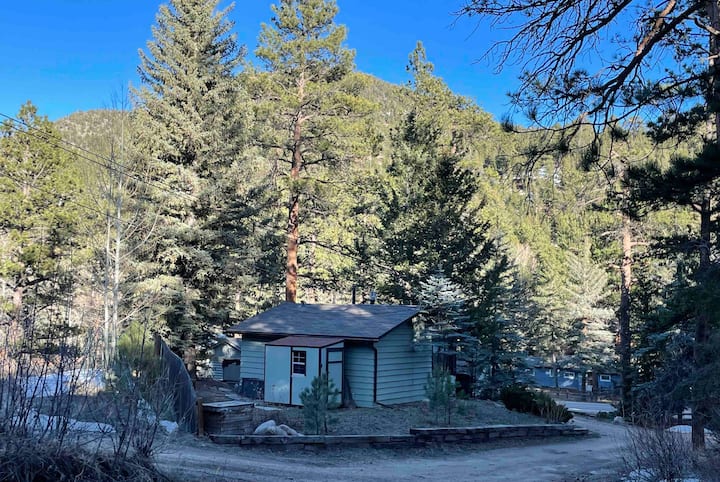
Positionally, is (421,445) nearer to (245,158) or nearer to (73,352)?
(73,352)

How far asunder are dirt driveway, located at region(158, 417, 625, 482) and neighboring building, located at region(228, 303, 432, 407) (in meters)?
5.09

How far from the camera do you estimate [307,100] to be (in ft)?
78.2

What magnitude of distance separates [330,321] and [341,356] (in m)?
2.31

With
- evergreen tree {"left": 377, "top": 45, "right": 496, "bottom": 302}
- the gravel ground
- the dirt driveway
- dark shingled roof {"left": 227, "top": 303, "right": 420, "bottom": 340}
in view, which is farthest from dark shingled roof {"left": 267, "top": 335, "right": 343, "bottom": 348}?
evergreen tree {"left": 377, "top": 45, "right": 496, "bottom": 302}

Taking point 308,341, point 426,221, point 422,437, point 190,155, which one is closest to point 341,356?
point 308,341

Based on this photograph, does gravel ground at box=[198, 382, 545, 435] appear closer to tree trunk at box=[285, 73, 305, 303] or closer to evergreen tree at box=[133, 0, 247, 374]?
evergreen tree at box=[133, 0, 247, 374]

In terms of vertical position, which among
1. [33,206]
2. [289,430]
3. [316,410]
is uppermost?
[33,206]

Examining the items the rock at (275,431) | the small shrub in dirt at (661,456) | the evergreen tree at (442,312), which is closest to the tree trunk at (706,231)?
the small shrub in dirt at (661,456)

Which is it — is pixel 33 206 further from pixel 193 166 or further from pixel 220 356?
pixel 220 356

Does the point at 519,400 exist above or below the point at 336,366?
below

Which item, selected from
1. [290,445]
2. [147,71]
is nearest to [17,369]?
[290,445]

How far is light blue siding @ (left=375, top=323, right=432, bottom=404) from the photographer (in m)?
18.5

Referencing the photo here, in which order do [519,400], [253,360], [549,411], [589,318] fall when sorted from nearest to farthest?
[549,411] → [253,360] → [519,400] → [589,318]

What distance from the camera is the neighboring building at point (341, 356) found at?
18047 millimetres
